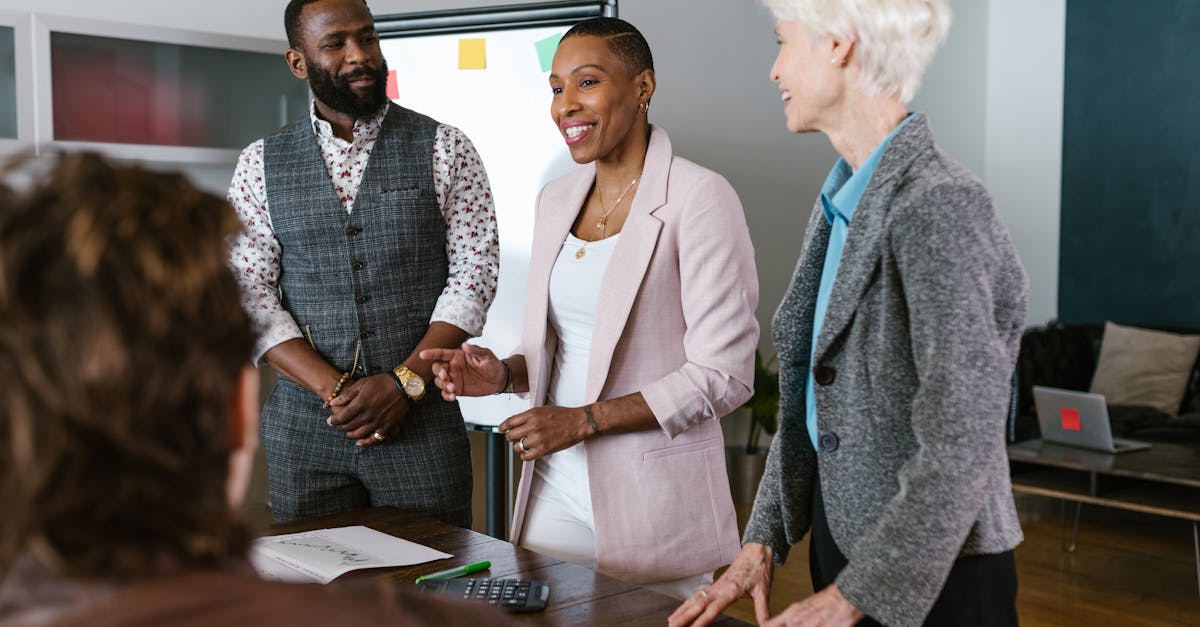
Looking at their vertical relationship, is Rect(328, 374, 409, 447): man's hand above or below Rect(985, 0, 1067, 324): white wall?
below

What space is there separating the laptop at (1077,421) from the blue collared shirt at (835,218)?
10.7ft

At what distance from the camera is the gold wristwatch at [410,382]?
84.3 inches

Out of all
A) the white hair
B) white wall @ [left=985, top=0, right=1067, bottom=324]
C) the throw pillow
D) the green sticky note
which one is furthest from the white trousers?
white wall @ [left=985, top=0, right=1067, bottom=324]

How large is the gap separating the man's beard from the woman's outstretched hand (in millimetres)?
558

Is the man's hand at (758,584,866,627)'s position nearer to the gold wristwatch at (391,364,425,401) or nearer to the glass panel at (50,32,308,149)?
the gold wristwatch at (391,364,425,401)

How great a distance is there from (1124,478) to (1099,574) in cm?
40

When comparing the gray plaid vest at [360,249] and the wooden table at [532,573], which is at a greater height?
the gray plaid vest at [360,249]

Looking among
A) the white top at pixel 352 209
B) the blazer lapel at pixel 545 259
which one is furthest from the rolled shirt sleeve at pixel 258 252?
the blazer lapel at pixel 545 259

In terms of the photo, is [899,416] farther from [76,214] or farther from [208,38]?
[208,38]

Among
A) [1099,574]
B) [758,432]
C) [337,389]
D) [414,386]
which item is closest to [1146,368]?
[1099,574]

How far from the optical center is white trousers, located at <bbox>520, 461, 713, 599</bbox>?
6.54ft

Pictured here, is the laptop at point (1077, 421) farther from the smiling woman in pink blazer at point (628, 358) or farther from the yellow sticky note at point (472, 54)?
the smiling woman in pink blazer at point (628, 358)

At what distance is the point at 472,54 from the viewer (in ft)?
11.6

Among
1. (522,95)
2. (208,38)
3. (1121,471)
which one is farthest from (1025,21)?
(208,38)
